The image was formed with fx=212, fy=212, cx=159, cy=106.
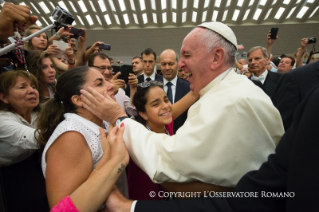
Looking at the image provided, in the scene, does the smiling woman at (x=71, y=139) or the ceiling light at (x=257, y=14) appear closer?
the smiling woman at (x=71, y=139)

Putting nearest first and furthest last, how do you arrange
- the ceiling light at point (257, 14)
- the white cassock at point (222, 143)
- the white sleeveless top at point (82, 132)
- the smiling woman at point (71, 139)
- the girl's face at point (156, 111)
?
1. the white cassock at point (222, 143)
2. the smiling woman at point (71, 139)
3. the white sleeveless top at point (82, 132)
4. the girl's face at point (156, 111)
5. the ceiling light at point (257, 14)

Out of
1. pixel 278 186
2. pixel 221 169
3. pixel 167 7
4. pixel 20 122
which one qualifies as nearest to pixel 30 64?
pixel 20 122

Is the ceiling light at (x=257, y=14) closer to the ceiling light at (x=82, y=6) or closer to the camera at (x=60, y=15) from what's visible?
the ceiling light at (x=82, y=6)

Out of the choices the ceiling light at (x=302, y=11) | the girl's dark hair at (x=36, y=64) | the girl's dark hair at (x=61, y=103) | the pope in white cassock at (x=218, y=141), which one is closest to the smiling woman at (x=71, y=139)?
the girl's dark hair at (x=61, y=103)

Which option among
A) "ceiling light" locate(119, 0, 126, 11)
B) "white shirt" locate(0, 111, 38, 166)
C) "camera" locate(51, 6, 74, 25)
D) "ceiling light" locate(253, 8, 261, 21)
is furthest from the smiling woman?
"ceiling light" locate(253, 8, 261, 21)

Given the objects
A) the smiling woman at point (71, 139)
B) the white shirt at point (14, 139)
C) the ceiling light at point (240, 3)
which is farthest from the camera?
the ceiling light at point (240, 3)

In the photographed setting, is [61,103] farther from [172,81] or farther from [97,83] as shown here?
[172,81]

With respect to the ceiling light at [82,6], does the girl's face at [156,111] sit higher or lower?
higher

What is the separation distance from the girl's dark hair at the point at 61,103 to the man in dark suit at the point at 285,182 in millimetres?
856

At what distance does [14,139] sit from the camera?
183 centimetres

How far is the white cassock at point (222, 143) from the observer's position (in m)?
1.11

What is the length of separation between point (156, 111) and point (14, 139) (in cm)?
131

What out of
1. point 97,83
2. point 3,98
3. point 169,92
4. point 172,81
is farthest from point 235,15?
point 3,98

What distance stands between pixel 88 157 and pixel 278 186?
3.44ft
